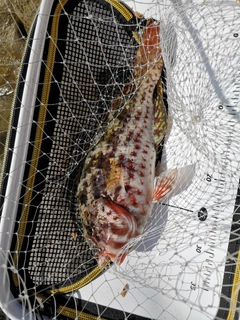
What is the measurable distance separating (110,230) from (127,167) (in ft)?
1.24

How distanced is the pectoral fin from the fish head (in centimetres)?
21

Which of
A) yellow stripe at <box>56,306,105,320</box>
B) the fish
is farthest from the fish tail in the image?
yellow stripe at <box>56,306,105,320</box>

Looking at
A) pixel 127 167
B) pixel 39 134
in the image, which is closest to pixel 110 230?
pixel 127 167

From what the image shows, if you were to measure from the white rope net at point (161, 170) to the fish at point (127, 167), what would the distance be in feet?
0.15

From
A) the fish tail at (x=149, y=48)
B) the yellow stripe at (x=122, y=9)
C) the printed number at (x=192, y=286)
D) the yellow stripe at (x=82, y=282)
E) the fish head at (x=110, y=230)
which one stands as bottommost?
the yellow stripe at (x=82, y=282)

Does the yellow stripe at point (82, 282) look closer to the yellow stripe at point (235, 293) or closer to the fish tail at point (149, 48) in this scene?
the yellow stripe at point (235, 293)

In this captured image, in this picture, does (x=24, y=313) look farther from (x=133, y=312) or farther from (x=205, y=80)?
(x=205, y=80)

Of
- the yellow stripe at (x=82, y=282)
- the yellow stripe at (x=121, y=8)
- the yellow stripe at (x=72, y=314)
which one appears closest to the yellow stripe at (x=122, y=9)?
the yellow stripe at (x=121, y=8)

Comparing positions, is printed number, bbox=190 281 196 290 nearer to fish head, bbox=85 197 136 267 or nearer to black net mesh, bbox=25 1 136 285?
fish head, bbox=85 197 136 267

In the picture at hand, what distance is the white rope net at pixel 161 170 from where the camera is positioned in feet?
7.14

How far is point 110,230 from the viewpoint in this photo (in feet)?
7.09

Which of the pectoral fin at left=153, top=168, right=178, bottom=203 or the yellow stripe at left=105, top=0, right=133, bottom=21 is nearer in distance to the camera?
the pectoral fin at left=153, top=168, right=178, bottom=203

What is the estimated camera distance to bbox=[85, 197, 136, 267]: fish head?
2146 millimetres

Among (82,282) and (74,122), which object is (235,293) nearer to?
(82,282)
